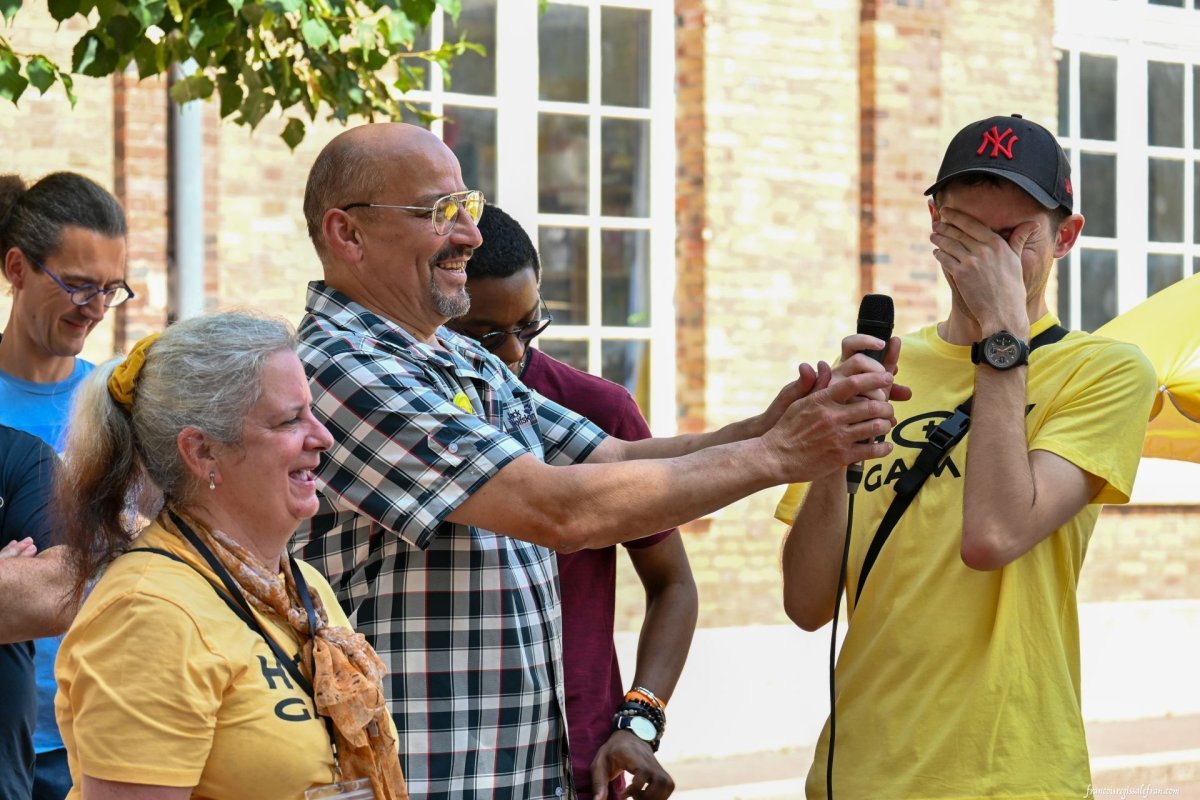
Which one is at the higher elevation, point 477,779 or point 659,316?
point 659,316

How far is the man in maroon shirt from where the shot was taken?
3.44 meters

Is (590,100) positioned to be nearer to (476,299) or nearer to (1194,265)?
(1194,265)

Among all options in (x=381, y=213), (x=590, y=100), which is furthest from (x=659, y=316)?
(x=381, y=213)

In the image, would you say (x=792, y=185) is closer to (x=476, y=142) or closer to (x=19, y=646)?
(x=476, y=142)

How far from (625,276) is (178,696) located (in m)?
7.95

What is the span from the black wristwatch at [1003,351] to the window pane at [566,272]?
6848 mm

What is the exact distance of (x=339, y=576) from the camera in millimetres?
2971

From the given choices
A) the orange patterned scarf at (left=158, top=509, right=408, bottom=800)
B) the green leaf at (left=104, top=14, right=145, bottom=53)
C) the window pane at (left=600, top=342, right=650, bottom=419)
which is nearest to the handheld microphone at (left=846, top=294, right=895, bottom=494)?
the orange patterned scarf at (left=158, top=509, right=408, bottom=800)

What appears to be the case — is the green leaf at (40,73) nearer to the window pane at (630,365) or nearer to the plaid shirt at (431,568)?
the plaid shirt at (431,568)

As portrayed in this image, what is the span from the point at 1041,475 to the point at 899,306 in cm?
733

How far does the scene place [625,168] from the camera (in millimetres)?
9984

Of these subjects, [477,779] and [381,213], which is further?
[381,213]

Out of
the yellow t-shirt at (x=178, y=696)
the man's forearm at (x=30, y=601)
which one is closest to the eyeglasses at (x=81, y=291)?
the man's forearm at (x=30, y=601)

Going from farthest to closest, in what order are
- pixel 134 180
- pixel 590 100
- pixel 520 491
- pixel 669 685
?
pixel 590 100 → pixel 134 180 → pixel 669 685 → pixel 520 491
